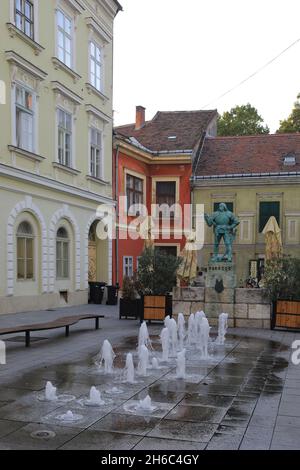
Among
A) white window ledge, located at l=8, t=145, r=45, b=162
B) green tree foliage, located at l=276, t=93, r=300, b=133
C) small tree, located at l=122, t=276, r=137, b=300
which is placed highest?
green tree foliage, located at l=276, t=93, r=300, b=133

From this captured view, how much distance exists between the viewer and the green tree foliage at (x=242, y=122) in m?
45.2

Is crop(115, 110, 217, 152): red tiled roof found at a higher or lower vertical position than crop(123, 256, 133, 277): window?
higher

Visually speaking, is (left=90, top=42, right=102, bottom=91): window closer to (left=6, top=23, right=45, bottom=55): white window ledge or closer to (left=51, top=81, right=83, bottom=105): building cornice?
(left=51, top=81, right=83, bottom=105): building cornice

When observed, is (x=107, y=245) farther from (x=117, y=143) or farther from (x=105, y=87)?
(x=105, y=87)

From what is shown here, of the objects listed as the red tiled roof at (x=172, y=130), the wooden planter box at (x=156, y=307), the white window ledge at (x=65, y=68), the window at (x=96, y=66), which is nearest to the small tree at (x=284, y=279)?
the wooden planter box at (x=156, y=307)

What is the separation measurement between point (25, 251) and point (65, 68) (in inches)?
279

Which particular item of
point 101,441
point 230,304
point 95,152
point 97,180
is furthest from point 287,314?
point 95,152

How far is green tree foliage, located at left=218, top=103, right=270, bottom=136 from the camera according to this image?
1780 inches

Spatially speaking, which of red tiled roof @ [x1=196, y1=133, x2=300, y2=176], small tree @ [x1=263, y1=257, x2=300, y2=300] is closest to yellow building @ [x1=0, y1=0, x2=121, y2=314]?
small tree @ [x1=263, y1=257, x2=300, y2=300]

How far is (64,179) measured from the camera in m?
19.9

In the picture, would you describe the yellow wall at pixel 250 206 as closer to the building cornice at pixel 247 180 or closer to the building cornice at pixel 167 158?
the building cornice at pixel 247 180

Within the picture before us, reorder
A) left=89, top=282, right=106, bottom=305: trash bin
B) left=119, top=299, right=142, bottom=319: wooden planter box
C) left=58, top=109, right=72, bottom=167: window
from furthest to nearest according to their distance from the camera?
left=89, top=282, right=106, bottom=305: trash bin, left=58, top=109, right=72, bottom=167: window, left=119, top=299, right=142, bottom=319: wooden planter box

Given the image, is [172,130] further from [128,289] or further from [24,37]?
[128,289]

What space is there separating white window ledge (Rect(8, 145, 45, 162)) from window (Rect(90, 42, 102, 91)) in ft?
20.3
